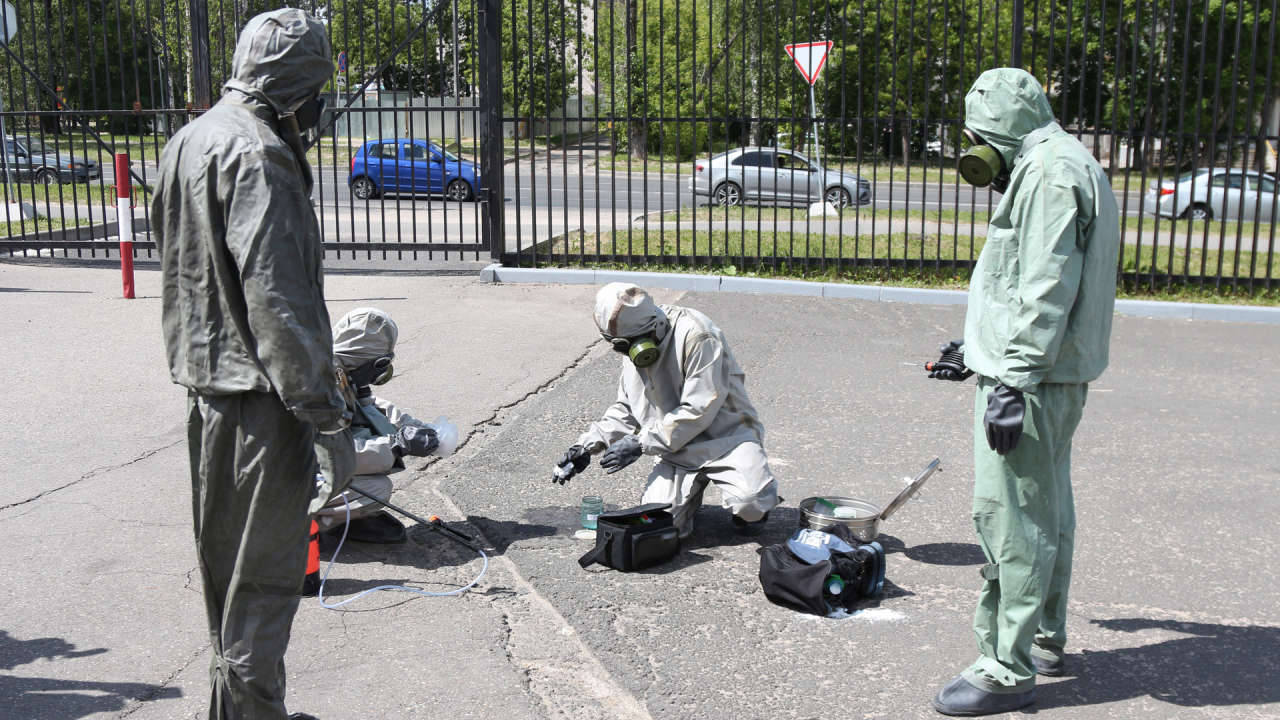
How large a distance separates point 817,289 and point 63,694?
842cm

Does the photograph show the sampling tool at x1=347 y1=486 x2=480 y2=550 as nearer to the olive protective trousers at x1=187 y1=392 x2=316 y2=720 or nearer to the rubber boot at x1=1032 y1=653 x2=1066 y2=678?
the olive protective trousers at x1=187 y1=392 x2=316 y2=720

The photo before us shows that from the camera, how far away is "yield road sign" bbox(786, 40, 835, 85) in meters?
11.1

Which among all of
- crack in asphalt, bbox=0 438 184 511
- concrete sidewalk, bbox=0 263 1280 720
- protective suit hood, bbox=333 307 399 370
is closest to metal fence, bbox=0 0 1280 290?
concrete sidewalk, bbox=0 263 1280 720

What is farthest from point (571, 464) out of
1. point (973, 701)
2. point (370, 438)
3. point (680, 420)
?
point (973, 701)

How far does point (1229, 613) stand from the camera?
3994 mm

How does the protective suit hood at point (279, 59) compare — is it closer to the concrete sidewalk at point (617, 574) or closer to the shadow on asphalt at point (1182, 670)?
the concrete sidewalk at point (617, 574)

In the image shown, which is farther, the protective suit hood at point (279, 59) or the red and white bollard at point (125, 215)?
the red and white bollard at point (125, 215)

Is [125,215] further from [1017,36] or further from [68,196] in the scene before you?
[68,196]

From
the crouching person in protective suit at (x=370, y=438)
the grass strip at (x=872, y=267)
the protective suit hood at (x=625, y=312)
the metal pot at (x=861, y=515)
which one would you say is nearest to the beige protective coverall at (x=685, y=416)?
the protective suit hood at (x=625, y=312)

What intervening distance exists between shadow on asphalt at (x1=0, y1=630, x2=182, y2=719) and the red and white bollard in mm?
7228

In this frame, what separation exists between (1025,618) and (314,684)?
2280 mm

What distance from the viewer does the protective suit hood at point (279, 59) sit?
2566 millimetres

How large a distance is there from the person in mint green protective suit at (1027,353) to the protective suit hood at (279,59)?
80.0 inches

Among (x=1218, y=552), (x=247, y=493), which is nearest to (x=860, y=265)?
(x=1218, y=552)
